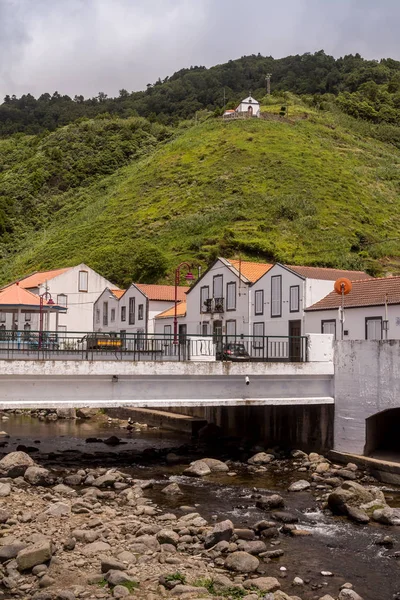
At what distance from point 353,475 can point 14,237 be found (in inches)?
3590

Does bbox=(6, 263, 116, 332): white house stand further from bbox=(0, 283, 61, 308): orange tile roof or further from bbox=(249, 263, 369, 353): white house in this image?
bbox=(249, 263, 369, 353): white house

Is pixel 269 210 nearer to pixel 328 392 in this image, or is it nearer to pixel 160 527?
pixel 328 392

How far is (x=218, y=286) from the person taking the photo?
51281mm

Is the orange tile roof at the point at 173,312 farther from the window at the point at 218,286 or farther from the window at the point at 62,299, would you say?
the window at the point at 62,299

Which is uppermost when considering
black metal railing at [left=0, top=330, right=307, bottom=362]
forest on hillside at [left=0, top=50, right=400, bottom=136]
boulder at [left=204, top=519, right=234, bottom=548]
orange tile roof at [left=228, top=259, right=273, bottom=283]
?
forest on hillside at [left=0, top=50, right=400, bottom=136]

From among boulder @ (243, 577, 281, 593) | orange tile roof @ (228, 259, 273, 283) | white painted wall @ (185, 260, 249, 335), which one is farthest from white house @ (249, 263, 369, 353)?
boulder @ (243, 577, 281, 593)

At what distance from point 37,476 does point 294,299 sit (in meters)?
22.8

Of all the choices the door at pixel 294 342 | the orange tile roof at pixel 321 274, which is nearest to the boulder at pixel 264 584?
the door at pixel 294 342

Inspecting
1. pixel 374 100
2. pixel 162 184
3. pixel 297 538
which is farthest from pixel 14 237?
pixel 297 538

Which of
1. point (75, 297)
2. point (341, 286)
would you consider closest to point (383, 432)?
point (341, 286)

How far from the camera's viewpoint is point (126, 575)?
15.2m

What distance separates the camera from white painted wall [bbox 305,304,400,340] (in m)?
35.2

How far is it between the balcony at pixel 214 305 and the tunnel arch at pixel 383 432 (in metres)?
20.4

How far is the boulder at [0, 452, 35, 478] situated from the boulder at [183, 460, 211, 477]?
252 inches
